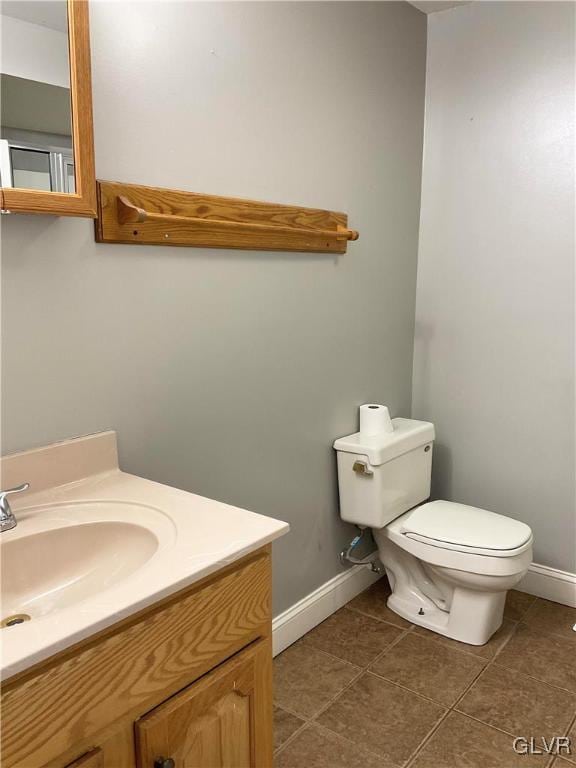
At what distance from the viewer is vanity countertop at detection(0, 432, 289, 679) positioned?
95cm

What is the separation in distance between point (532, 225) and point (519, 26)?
0.72 meters

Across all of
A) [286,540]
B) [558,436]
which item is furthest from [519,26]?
[286,540]

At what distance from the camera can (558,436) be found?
2488mm

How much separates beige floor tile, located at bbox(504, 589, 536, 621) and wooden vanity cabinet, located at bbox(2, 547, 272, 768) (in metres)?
1.43

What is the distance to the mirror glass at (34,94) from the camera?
4.11 feet

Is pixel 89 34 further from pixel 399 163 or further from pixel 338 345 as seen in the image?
pixel 399 163

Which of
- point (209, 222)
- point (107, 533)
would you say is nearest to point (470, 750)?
point (107, 533)

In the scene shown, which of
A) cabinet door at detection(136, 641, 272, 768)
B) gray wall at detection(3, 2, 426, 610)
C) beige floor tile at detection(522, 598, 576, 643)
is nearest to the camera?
cabinet door at detection(136, 641, 272, 768)

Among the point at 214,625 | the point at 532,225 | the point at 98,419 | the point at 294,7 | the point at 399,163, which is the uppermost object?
the point at 294,7

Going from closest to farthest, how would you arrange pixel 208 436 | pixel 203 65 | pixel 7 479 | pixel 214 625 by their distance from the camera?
pixel 214 625
pixel 7 479
pixel 203 65
pixel 208 436

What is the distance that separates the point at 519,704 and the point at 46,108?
2032 mm

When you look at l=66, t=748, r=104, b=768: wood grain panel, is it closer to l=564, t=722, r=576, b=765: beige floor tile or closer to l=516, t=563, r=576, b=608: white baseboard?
l=564, t=722, r=576, b=765: beige floor tile
